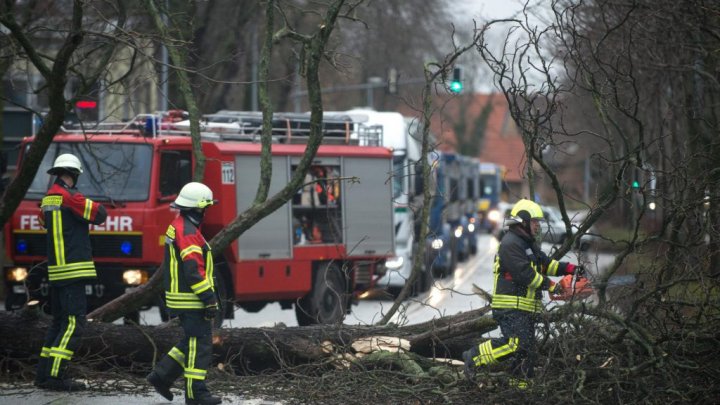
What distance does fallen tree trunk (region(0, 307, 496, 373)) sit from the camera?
31.7 feet

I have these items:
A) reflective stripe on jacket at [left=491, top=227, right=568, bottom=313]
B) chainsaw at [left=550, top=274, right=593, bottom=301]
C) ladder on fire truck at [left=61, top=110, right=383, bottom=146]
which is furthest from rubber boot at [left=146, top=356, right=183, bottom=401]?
ladder on fire truck at [left=61, top=110, right=383, bottom=146]

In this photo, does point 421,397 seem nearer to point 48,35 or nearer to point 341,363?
point 341,363

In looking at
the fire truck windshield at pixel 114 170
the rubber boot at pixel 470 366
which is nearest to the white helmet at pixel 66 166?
the rubber boot at pixel 470 366

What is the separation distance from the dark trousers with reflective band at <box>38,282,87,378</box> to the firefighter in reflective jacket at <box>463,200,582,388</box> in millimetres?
3066

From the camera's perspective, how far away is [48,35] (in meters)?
19.5

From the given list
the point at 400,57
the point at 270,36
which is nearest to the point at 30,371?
the point at 270,36

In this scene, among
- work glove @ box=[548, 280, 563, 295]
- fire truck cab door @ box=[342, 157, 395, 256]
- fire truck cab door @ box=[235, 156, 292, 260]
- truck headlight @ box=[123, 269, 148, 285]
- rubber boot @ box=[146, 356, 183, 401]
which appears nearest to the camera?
rubber boot @ box=[146, 356, 183, 401]

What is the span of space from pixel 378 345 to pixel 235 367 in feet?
4.26

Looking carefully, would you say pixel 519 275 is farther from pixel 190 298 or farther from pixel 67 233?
pixel 67 233

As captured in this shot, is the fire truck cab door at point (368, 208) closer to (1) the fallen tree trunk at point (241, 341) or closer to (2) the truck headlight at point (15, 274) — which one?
(2) the truck headlight at point (15, 274)

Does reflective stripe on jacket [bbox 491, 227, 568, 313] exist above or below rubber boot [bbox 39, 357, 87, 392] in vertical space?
above

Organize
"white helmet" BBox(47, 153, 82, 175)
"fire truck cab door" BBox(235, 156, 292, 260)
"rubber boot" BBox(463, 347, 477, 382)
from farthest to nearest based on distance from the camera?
"fire truck cab door" BBox(235, 156, 292, 260)
"white helmet" BBox(47, 153, 82, 175)
"rubber boot" BBox(463, 347, 477, 382)

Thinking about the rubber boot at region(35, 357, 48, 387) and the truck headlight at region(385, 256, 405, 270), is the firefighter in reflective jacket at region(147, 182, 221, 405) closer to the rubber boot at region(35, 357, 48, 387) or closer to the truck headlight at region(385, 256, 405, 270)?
the rubber boot at region(35, 357, 48, 387)

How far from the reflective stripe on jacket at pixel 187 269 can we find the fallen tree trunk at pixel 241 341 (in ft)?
4.17
